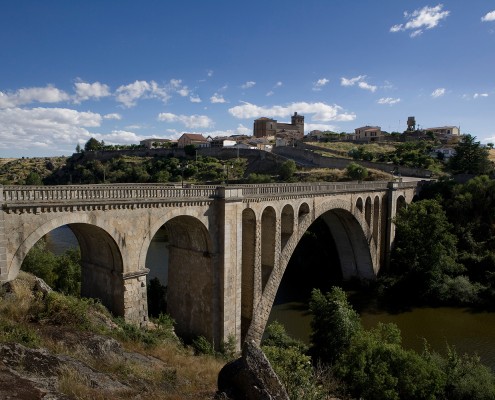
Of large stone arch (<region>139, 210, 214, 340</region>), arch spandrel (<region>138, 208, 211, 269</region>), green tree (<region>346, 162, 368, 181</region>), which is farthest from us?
green tree (<region>346, 162, 368, 181</region>)

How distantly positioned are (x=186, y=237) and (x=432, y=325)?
68.0 ft

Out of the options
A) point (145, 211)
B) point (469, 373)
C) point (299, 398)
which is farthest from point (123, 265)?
point (469, 373)

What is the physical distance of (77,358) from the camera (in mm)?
9594

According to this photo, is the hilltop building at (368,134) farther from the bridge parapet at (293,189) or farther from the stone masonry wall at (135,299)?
the stone masonry wall at (135,299)

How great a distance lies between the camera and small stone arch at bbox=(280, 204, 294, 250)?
2679 centimetres

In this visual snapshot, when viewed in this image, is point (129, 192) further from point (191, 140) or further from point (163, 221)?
point (191, 140)

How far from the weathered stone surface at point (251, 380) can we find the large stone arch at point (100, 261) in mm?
8778

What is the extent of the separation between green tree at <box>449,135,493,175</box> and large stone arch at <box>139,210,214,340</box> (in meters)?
46.6

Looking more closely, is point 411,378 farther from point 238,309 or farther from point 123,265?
point 123,265

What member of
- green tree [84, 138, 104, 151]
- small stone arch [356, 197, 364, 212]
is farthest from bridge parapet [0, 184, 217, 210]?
green tree [84, 138, 104, 151]

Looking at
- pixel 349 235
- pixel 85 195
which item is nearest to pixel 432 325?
pixel 349 235

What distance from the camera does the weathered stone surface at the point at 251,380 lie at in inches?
316

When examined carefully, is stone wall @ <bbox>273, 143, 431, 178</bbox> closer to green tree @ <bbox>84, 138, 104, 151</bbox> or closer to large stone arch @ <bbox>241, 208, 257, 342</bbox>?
large stone arch @ <bbox>241, 208, 257, 342</bbox>

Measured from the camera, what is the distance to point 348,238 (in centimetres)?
3850
